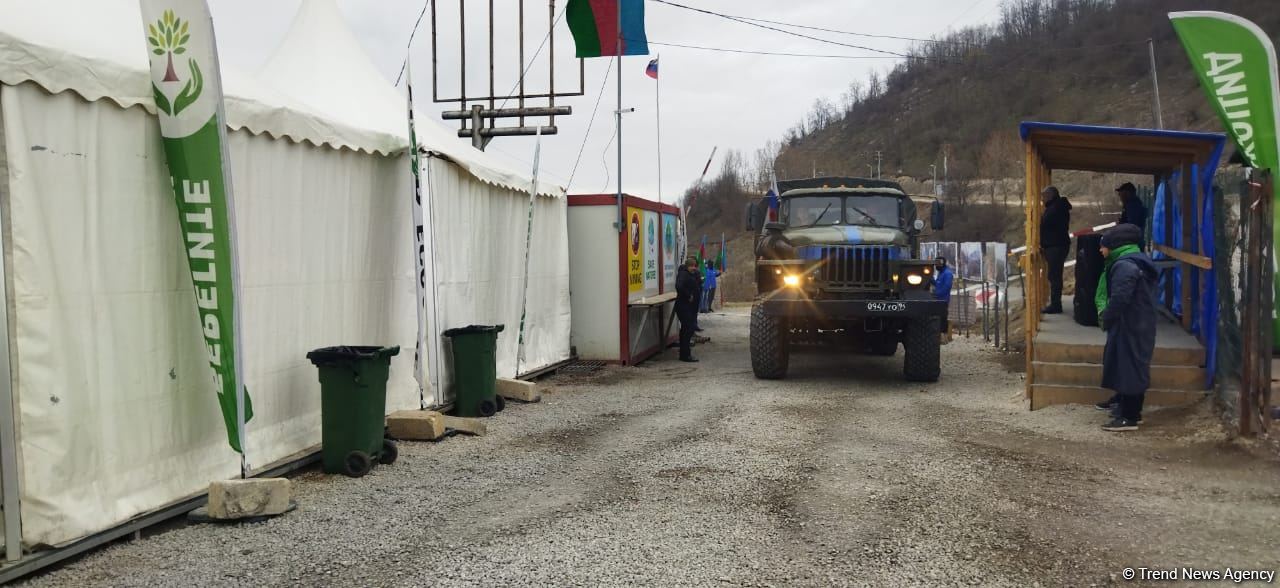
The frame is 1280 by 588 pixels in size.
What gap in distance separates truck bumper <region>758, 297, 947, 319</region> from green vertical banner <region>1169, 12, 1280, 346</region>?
3183 millimetres

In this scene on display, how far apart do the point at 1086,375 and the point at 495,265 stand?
6.16 m

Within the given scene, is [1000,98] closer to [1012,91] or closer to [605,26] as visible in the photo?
[1012,91]

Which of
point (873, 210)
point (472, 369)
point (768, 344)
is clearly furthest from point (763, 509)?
point (873, 210)

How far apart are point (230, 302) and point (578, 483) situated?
2415 mm

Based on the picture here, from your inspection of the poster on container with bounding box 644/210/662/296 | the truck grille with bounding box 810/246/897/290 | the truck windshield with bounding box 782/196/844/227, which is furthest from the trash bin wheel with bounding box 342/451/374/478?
the poster on container with bounding box 644/210/662/296

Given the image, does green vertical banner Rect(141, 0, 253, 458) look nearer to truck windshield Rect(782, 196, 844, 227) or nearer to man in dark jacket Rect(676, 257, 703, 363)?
truck windshield Rect(782, 196, 844, 227)

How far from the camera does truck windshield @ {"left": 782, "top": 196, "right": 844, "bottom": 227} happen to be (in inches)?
431

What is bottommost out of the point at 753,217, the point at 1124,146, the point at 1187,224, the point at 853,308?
the point at 853,308

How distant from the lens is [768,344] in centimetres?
1030

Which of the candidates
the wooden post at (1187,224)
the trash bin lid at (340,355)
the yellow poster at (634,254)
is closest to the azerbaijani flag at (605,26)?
the yellow poster at (634,254)

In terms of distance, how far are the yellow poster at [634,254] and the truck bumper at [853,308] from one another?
3.12 m

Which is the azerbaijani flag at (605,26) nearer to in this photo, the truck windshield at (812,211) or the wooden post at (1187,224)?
the truck windshield at (812,211)

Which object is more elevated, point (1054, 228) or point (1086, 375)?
point (1054, 228)

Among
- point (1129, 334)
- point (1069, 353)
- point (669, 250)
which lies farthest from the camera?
point (669, 250)
